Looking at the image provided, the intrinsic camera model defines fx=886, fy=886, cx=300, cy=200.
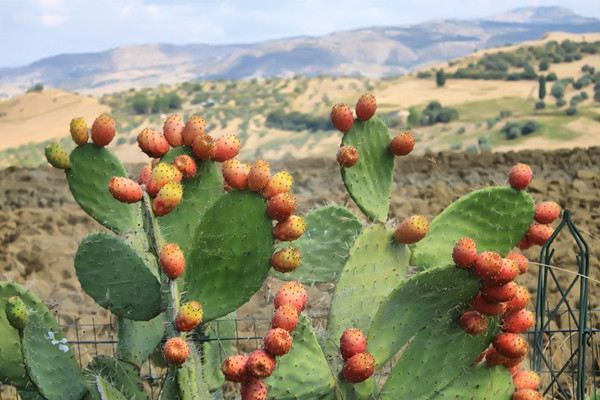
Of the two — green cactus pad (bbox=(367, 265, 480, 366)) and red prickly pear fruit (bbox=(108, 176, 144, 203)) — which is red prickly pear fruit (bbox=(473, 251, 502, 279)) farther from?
red prickly pear fruit (bbox=(108, 176, 144, 203))

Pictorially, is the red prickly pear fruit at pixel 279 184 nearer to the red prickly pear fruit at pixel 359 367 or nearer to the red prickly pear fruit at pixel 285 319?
the red prickly pear fruit at pixel 285 319

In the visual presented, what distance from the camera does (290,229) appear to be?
7.17 ft

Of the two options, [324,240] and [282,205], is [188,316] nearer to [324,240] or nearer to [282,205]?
[282,205]

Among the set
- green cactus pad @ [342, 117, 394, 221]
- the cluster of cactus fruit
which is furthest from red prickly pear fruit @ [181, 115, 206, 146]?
green cactus pad @ [342, 117, 394, 221]

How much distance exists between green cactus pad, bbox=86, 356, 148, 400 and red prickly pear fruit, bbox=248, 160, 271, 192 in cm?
96

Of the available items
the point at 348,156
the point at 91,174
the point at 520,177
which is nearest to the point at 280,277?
the point at 348,156

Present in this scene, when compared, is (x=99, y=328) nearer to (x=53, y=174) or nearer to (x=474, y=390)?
(x=474, y=390)

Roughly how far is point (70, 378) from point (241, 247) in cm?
72

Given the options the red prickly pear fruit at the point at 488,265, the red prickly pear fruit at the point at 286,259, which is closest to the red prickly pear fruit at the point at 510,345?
the red prickly pear fruit at the point at 488,265

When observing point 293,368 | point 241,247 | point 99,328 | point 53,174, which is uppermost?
point 241,247

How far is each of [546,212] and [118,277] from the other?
1.32m

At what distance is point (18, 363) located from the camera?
2562 millimetres

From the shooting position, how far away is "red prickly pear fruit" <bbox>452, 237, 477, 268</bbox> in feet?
6.75

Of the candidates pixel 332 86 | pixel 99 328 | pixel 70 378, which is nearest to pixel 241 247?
pixel 70 378
